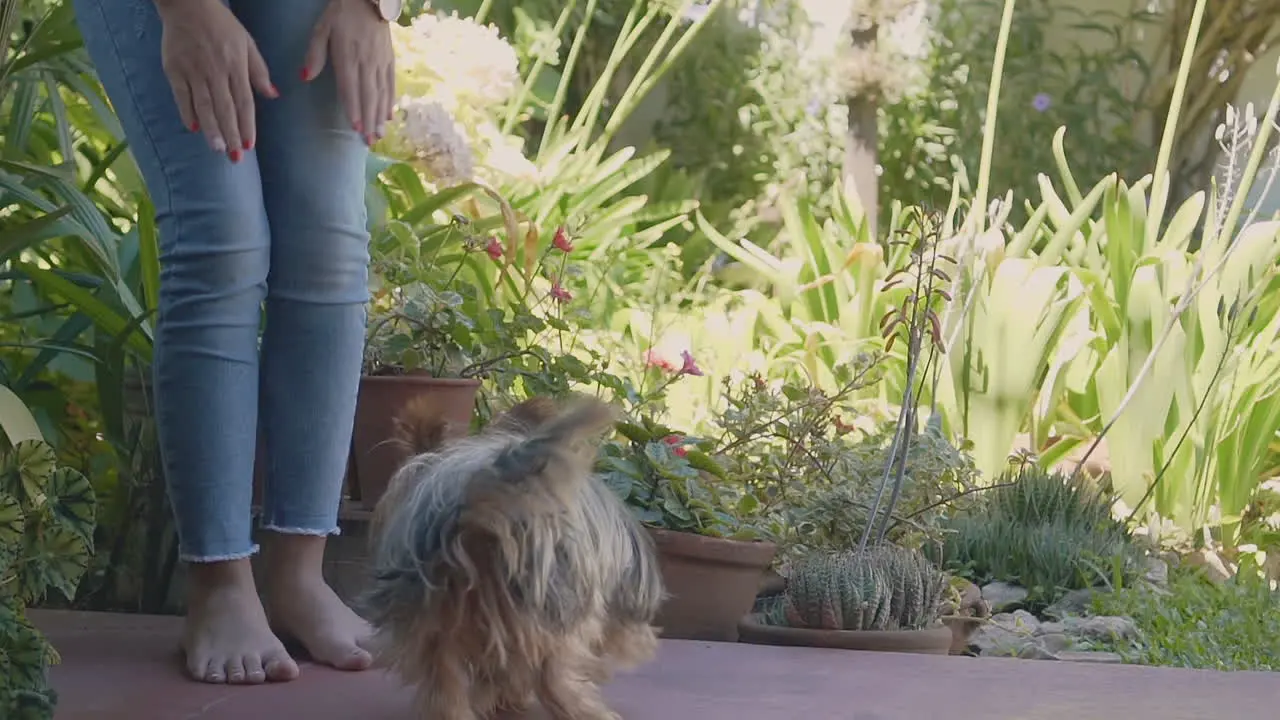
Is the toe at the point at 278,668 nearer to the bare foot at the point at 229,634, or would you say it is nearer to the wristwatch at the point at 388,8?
the bare foot at the point at 229,634

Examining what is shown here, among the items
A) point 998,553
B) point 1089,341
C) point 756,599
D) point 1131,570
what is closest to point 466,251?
point 756,599

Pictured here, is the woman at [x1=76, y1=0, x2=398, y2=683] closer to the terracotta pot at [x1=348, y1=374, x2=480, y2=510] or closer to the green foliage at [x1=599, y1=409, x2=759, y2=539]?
the terracotta pot at [x1=348, y1=374, x2=480, y2=510]

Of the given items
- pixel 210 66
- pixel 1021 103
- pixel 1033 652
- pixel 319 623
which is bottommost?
pixel 1033 652

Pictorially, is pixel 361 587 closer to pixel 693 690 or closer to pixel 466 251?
pixel 693 690

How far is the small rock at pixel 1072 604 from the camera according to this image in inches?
133

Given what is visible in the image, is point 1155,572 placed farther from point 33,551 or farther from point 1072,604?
point 33,551

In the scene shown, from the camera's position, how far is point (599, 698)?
1.87 metres

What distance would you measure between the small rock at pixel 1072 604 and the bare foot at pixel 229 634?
1.91 metres

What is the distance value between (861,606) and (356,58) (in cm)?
135

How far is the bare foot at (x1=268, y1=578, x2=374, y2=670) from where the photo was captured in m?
2.16

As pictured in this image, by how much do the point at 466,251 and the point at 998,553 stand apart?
1.47 meters

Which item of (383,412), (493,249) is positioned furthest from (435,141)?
(383,412)

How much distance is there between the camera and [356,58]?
6.76 ft

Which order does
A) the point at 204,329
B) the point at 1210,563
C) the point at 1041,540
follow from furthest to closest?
the point at 1210,563 < the point at 1041,540 < the point at 204,329
